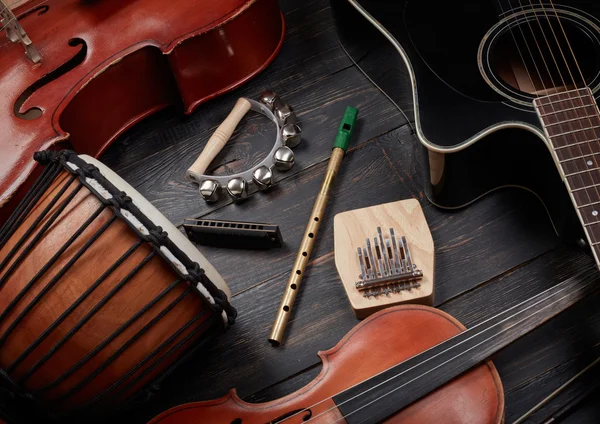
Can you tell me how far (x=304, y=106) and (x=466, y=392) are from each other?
99 cm

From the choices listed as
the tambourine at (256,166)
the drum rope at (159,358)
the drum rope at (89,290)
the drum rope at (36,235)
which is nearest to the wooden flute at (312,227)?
the tambourine at (256,166)

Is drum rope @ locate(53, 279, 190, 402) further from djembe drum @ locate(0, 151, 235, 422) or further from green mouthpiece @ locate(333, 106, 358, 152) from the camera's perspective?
green mouthpiece @ locate(333, 106, 358, 152)

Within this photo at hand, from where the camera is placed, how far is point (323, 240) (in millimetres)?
1809

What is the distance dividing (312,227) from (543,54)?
726 millimetres

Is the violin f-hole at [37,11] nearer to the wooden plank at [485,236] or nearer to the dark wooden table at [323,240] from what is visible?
the dark wooden table at [323,240]

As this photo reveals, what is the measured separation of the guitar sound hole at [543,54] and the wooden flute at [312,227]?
43cm

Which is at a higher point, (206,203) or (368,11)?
(368,11)

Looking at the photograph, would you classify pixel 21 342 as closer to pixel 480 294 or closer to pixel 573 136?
pixel 480 294

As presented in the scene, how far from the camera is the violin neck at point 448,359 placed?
137 centimetres

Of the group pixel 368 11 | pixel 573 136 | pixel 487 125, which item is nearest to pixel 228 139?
pixel 368 11

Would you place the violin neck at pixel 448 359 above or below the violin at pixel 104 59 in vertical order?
below

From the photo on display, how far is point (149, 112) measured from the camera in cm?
199

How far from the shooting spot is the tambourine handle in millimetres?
1896

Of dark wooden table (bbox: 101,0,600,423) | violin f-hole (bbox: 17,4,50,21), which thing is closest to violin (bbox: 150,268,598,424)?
dark wooden table (bbox: 101,0,600,423)
